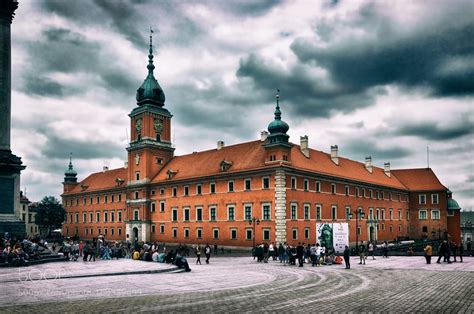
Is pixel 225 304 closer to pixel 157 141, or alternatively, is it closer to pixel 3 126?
pixel 3 126

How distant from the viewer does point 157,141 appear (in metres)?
70.8

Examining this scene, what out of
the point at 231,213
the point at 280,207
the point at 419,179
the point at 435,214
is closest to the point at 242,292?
the point at 280,207

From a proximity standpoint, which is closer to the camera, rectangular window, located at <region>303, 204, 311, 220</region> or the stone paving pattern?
the stone paving pattern

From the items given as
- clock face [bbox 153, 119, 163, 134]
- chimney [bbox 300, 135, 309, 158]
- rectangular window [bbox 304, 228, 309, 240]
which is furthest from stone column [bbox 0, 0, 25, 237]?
clock face [bbox 153, 119, 163, 134]

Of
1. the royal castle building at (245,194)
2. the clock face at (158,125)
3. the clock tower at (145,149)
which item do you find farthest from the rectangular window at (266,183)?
the clock face at (158,125)

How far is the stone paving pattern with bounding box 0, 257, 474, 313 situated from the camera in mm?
14227

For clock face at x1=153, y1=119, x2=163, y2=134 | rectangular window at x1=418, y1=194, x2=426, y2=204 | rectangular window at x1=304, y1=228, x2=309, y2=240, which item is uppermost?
clock face at x1=153, y1=119, x2=163, y2=134

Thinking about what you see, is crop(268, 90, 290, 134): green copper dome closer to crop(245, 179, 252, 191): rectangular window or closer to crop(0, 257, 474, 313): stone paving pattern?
crop(245, 179, 252, 191): rectangular window

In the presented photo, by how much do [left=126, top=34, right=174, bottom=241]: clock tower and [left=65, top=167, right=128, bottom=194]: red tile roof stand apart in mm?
8251

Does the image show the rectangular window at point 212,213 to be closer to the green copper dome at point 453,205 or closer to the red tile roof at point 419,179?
the red tile roof at point 419,179

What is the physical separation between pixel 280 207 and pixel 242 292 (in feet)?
104

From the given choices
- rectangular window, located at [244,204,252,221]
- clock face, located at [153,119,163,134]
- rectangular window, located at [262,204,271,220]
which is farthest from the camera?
clock face, located at [153,119,163,134]

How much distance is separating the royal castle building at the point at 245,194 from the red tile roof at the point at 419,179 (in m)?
0.19

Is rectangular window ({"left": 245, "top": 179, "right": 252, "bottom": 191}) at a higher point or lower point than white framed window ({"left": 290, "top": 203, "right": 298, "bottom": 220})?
higher
